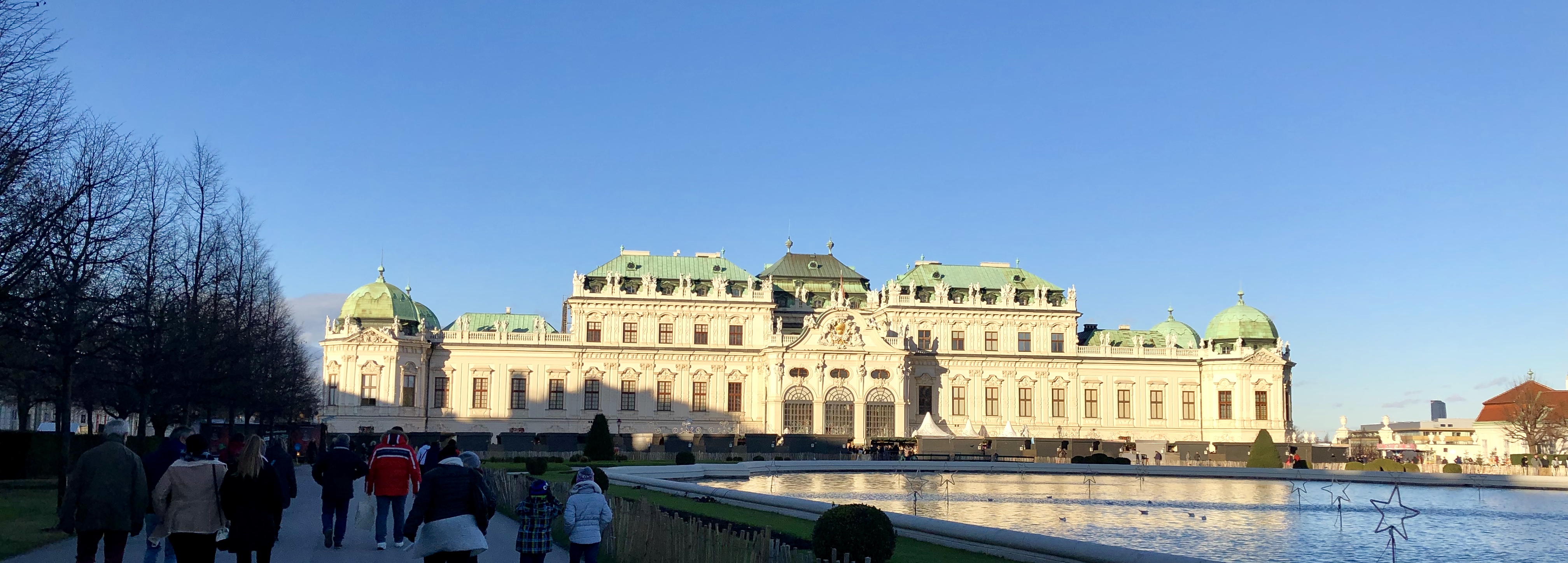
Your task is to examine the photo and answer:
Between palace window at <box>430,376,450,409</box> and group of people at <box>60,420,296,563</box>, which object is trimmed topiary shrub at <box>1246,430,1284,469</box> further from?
group of people at <box>60,420,296,563</box>

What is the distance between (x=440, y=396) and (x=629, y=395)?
445 inches

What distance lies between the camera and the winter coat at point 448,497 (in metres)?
11.5

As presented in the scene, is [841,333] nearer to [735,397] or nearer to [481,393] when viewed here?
[735,397]

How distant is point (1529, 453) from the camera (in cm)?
8106

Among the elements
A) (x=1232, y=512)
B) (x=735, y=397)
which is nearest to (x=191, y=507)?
(x=1232, y=512)

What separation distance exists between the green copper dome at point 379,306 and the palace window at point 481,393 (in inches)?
213

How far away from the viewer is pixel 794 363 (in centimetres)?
7556

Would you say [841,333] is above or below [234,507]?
above

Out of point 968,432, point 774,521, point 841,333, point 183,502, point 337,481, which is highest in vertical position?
point 841,333

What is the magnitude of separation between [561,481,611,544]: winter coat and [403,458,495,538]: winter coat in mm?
1933

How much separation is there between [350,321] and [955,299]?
37.4 meters

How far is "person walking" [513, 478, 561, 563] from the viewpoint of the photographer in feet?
43.8

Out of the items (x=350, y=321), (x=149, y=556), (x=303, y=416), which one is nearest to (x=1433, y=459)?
(x=350, y=321)

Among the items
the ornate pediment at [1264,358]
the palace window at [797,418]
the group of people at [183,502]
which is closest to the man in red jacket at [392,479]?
the group of people at [183,502]
